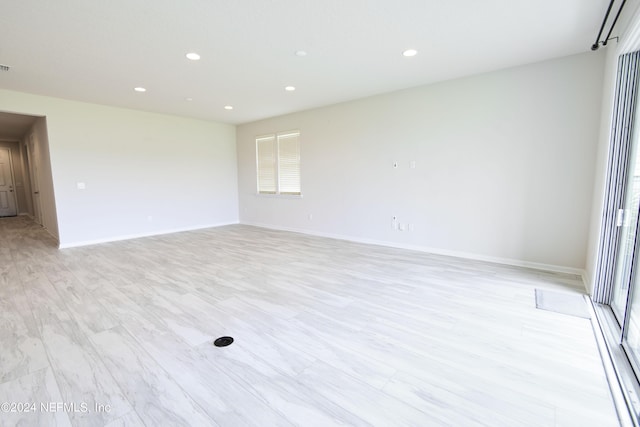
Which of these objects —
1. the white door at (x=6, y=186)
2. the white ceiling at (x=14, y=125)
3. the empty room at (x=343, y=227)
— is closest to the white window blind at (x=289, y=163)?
the empty room at (x=343, y=227)

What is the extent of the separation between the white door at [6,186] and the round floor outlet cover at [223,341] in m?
12.6

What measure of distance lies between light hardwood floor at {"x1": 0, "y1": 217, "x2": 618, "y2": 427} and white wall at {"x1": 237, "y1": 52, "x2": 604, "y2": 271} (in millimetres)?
661

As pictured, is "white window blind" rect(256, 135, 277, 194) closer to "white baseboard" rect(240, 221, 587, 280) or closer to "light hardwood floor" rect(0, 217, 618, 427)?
"white baseboard" rect(240, 221, 587, 280)

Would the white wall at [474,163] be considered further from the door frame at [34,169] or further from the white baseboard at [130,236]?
the door frame at [34,169]

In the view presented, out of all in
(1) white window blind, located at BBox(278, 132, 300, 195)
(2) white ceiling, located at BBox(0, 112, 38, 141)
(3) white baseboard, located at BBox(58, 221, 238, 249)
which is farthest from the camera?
(1) white window blind, located at BBox(278, 132, 300, 195)

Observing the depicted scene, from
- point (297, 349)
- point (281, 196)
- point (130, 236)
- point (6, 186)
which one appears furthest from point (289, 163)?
point (6, 186)

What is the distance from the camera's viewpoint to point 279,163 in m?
6.99

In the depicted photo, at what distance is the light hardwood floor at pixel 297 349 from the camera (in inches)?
61.5

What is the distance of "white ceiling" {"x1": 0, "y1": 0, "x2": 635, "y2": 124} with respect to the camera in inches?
97.4

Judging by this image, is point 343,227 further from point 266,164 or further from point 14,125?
point 14,125

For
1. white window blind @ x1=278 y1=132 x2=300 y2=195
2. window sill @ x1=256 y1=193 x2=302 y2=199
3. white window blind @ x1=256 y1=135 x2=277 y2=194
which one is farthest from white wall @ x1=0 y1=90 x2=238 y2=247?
white window blind @ x1=278 y1=132 x2=300 y2=195

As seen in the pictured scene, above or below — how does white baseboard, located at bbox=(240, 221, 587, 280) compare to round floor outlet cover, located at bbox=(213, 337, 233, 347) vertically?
above

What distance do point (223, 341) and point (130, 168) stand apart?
213 inches

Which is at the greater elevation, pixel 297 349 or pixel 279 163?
pixel 279 163
